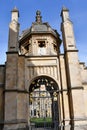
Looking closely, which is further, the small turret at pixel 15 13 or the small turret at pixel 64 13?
the small turret at pixel 64 13

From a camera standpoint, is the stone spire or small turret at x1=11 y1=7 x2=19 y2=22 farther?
the stone spire

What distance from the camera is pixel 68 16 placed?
582 inches

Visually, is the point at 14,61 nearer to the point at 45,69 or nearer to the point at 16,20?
the point at 45,69

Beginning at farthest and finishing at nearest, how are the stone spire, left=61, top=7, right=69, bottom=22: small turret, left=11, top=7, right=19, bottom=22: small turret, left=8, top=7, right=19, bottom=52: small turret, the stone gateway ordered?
1. the stone spire
2. left=61, top=7, right=69, bottom=22: small turret
3. left=11, top=7, right=19, bottom=22: small turret
4. left=8, top=7, right=19, bottom=52: small turret
5. the stone gateway

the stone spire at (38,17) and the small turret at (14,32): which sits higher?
the stone spire at (38,17)

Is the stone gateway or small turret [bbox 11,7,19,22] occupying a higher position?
small turret [bbox 11,7,19,22]

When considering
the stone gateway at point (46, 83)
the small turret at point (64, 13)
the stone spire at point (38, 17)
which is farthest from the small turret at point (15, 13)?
the stone spire at point (38, 17)

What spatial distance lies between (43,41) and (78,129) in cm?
852

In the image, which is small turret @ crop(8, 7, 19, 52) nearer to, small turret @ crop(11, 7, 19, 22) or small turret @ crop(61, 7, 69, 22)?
small turret @ crop(11, 7, 19, 22)

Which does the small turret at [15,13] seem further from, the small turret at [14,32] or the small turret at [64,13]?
the small turret at [64,13]

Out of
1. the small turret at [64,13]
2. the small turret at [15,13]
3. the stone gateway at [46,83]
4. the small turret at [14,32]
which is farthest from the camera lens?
the small turret at [64,13]

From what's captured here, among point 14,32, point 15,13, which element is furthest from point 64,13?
point 14,32

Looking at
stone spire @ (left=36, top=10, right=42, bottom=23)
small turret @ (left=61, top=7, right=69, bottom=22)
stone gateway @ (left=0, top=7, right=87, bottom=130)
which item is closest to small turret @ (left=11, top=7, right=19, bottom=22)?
→ stone gateway @ (left=0, top=7, right=87, bottom=130)

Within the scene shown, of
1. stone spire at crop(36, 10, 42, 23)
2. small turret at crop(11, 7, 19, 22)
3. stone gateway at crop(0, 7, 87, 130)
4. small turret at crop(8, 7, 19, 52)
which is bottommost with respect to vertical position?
stone gateway at crop(0, 7, 87, 130)
